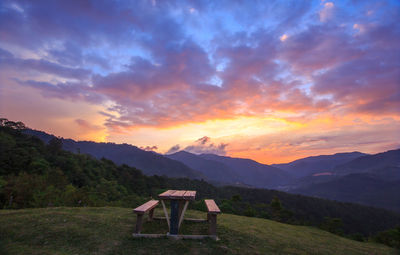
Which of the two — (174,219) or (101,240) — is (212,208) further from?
(101,240)

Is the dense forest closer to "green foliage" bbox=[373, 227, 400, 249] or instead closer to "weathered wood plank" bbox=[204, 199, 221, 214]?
"green foliage" bbox=[373, 227, 400, 249]

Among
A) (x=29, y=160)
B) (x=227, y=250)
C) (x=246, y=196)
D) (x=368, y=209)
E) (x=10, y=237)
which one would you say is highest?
(x=29, y=160)

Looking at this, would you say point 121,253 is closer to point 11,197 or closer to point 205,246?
point 205,246

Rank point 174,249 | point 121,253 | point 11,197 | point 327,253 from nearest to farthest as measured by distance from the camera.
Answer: point 121,253 < point 174,249 < point 327,253 < point 11,197

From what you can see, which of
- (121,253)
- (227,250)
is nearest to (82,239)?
(121,253)

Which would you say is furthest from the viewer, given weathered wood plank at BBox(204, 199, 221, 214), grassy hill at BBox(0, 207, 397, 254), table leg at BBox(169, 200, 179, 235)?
table leg at BBox(169, 200, 179, 235)

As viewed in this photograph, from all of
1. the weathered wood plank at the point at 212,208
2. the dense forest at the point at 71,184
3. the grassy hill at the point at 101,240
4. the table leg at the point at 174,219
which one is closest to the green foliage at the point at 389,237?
the dense forest at the point at 71,184

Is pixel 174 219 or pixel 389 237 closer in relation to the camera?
pixel 174 219

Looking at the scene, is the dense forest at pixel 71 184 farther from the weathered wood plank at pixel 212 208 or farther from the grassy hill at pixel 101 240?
the weathered wood plank at pixel 212 208

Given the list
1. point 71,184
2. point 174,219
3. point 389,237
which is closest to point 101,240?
point 174,219

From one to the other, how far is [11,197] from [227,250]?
10.3 meters

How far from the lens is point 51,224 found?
20.0 feet

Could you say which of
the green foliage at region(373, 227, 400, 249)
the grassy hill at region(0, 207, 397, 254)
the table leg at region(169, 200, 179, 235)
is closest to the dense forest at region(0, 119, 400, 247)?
the green foliage at region(373, 227, 400, 249)

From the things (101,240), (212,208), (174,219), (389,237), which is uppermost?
(212,208)
